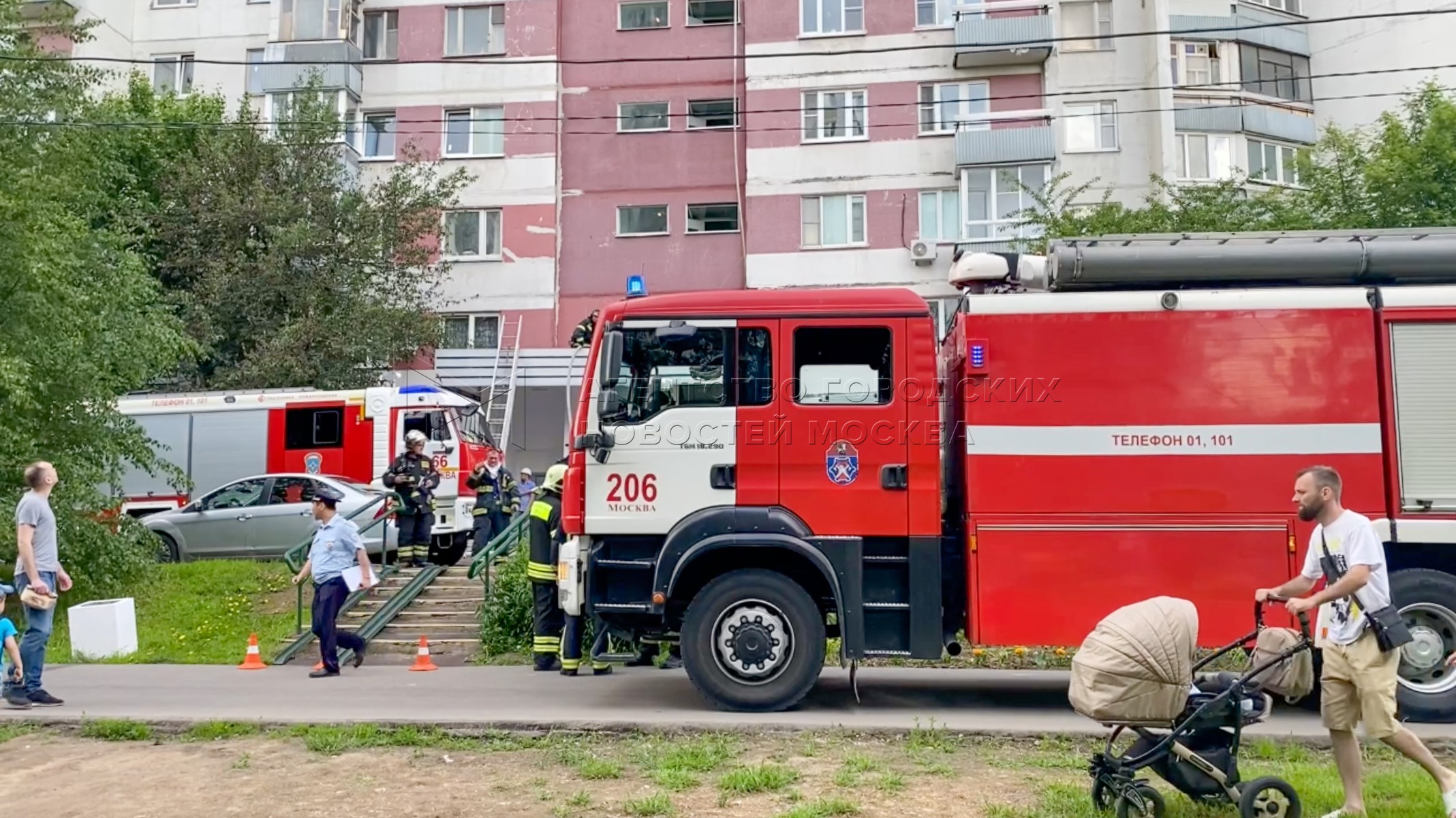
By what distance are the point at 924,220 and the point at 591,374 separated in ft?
71.1

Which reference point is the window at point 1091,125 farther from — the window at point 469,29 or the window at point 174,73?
the window at point 174,73

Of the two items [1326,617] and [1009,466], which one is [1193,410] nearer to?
[1009,466]

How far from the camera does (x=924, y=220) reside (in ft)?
93.1

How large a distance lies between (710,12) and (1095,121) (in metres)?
10.8

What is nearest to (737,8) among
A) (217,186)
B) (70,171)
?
(217,186)

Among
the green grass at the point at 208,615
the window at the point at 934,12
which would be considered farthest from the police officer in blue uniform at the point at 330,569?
the window at the point at 934,12

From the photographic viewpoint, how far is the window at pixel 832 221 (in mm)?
28703

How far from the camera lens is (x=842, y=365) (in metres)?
8.03

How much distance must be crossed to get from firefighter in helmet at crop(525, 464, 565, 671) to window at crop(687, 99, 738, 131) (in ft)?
70.2

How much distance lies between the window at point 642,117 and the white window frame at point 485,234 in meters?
4.24

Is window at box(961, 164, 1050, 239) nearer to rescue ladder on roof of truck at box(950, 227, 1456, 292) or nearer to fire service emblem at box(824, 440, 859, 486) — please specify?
rescue ladder on roof of truck at box(950, 227, 1456, 292)

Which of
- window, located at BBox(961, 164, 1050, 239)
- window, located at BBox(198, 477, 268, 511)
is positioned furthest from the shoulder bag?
window, located at BBox(961, 164, 1050, 239)

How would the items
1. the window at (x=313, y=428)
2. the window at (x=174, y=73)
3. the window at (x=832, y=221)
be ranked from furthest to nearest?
the window at (x=174, y=73) < the window at (x=832, y=221) < the window at (x=313, y=428)

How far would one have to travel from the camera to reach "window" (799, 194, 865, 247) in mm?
28703
